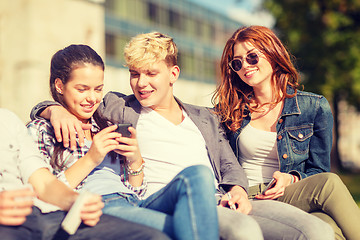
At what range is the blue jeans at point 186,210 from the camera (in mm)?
2512

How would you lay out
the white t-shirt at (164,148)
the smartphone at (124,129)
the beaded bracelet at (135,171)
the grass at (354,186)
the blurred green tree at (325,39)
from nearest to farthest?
the smartphone at (124,129), the beaded bracelet at (135,171), the white t-shirt at (164,148), the grass at (354,186), the blurred green tree at (325,39)

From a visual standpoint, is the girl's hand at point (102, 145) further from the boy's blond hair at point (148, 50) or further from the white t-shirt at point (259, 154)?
the white t-shirt at point (259, 154)

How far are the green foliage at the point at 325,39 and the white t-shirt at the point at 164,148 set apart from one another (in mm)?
Answer: 11856

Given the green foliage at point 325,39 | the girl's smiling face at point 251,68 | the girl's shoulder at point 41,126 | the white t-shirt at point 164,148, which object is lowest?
the white t-shirt at point 164,148

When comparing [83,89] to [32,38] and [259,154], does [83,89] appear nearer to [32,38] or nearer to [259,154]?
[259,154]

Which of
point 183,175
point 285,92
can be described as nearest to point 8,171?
point 183,175

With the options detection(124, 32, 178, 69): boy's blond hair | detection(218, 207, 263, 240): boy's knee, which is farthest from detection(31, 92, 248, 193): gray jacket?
detection(218, 207, 263, 240): boy's knee

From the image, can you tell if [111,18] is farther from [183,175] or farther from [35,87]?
[183,175]

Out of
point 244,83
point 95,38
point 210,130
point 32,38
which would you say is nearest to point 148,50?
point 210,130

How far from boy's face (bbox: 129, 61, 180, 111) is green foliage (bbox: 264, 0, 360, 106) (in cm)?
1186

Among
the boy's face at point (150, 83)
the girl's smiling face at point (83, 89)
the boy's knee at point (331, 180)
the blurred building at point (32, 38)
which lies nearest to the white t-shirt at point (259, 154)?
the boy's knee at point (331, 180)

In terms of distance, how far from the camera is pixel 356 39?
1498 centimetres

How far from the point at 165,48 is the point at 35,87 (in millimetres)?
15495

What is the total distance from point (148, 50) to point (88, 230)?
162cm
